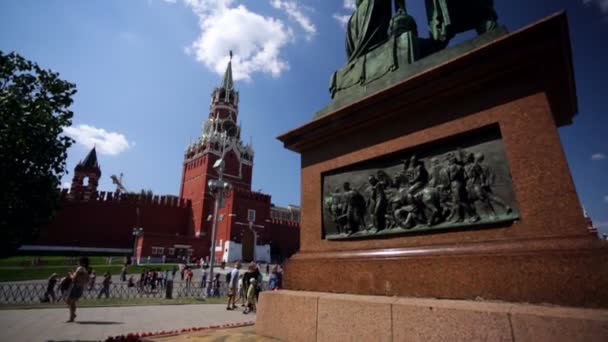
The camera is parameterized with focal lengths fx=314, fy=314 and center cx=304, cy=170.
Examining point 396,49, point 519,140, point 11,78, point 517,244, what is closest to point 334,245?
point 517,244

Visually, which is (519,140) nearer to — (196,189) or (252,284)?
(252,284)

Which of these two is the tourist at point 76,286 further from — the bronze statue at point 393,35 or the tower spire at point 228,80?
the tower spire at point 228,80

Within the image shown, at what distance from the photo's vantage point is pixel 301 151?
4504 millimetres

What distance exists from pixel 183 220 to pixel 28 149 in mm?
43369

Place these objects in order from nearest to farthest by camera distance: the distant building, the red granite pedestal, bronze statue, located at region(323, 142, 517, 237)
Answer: the red granite pedestal
bronze statue, located at region(323, 142, 517, 237)
the distant building

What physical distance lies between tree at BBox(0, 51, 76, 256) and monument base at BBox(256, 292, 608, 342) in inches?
147

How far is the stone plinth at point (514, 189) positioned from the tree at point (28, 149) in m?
3.99

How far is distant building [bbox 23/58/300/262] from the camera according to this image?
36562 millimetres

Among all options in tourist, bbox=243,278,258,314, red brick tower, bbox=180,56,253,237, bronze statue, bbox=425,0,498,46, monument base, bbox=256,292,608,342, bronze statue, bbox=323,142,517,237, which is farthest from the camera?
red brick tower, bbox=180,56,253,237

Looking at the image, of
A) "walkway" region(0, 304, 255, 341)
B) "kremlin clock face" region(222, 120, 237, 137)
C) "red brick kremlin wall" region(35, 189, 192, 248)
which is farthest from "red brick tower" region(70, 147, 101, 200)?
"walkway" region(0, 304, 255, 341)

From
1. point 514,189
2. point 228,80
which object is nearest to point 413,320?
point 514,189

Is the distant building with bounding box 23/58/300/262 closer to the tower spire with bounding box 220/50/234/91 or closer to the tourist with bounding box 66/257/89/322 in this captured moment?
the tower spire with bounding box 220/50/234/91

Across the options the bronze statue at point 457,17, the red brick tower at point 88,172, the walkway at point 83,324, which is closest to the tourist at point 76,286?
the walkway at point 83,324

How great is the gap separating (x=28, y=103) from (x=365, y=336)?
5.52 meters
